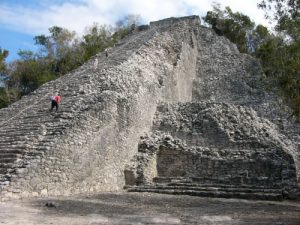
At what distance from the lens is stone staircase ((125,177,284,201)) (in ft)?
39.2

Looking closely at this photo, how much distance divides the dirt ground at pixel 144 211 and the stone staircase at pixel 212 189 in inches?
21.5

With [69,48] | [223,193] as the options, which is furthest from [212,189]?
[69,48]

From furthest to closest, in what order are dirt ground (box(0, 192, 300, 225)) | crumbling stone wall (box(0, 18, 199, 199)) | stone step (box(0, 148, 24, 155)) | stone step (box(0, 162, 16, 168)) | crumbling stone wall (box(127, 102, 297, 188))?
crumbling stone wall (box(127, 102, 297, 188)), stone step (box(0, 148, 24, 155)), crumbling stone wall (box(0, 18, 199, 199)), stone step (box(0, 162, 16, 168)), dirt ground (box(0, 192, 300, 225))

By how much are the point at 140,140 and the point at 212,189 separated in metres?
3.92

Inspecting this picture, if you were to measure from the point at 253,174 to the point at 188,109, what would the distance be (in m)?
4.29

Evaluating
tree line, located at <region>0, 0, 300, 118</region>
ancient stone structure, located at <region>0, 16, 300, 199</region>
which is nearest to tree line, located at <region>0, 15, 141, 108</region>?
tree line, located at <region>0, 0, 300, 118</region>

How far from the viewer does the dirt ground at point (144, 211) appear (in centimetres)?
775

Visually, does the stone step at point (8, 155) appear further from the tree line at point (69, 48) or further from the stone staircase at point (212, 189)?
the tree line at point (69, 48)

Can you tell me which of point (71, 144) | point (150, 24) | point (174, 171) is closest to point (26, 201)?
point (71, 144)

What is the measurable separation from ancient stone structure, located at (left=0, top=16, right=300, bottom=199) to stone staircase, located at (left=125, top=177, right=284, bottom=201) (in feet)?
0.10

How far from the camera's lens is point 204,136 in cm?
1617

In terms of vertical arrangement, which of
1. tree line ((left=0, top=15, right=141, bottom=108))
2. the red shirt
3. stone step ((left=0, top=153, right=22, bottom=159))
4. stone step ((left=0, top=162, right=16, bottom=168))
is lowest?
stone step ((left=0, top=162, right=16, bottom=168))

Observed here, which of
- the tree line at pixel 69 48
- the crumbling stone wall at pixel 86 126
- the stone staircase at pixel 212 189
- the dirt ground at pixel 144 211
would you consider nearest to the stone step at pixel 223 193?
the stone staircase at pixel 212 189

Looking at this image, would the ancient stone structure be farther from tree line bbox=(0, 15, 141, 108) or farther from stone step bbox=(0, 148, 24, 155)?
tree line bbox=(0, 15, 141, 108)
